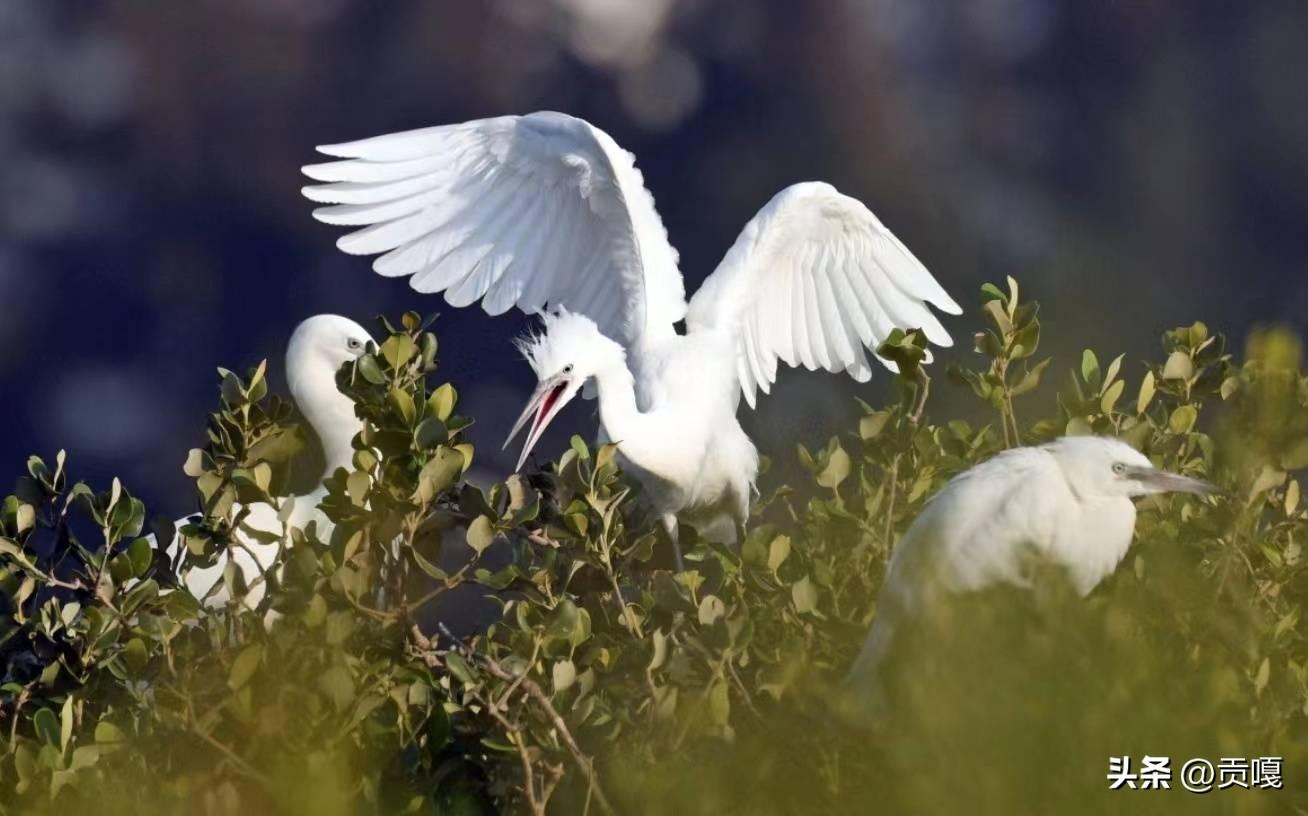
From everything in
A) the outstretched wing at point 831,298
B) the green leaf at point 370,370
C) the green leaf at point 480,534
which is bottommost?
the green leaf at point 480,534

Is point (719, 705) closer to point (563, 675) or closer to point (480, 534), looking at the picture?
point (563, 675)

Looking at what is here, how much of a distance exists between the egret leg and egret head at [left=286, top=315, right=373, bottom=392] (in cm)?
64

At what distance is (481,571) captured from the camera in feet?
5.16

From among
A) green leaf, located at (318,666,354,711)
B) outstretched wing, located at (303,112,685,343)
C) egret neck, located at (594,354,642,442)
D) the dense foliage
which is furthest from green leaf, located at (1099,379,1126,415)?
outstretched wing, located at (303,112,685,343)

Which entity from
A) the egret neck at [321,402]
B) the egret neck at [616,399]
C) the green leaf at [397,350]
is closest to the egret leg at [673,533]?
the egret neck at [616,399]

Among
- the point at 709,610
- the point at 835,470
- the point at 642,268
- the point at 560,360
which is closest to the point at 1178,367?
the point at 835,470

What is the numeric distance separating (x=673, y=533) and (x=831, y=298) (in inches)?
29.8

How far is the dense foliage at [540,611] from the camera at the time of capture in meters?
1.06

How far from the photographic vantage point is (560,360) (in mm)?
2703

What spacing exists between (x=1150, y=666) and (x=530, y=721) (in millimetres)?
928

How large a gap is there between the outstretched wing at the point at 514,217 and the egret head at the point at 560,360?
0.93 feet

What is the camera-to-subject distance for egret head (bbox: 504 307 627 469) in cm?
271

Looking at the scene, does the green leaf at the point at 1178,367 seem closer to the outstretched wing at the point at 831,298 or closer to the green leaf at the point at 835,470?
the green leaf at the point at 835,470

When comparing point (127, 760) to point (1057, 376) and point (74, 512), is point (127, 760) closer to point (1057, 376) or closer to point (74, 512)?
point (74, 512)
